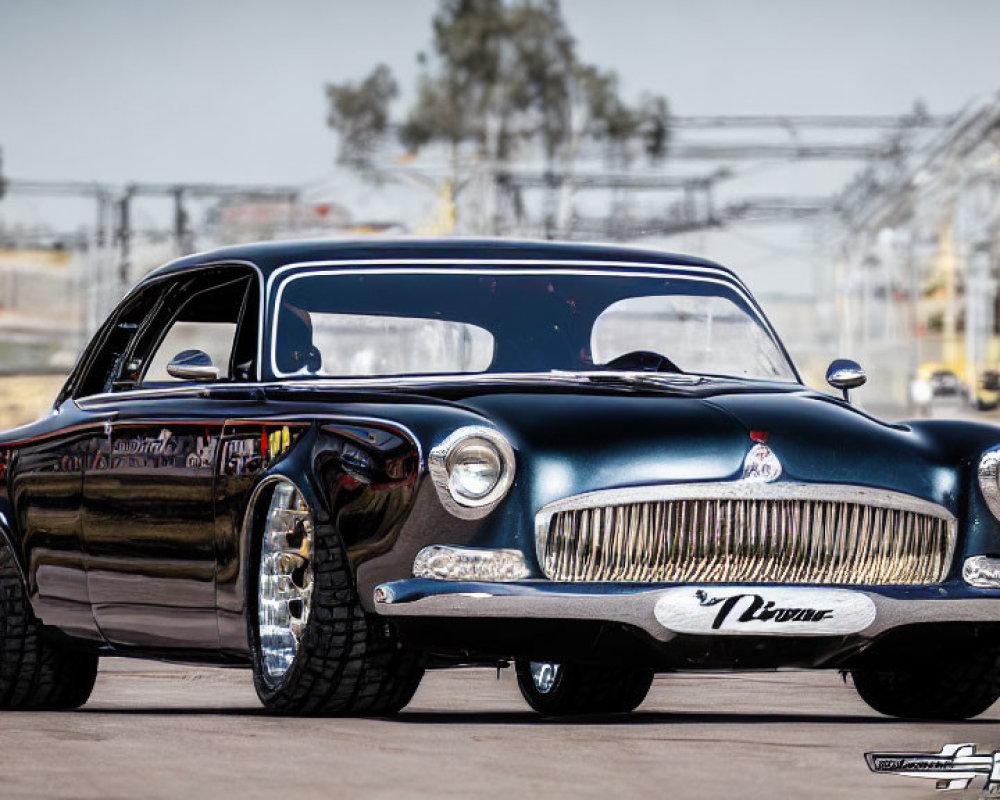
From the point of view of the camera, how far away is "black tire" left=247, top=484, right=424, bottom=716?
6.52 m

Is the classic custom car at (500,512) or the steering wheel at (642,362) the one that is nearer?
the classic custom car at (500,512)

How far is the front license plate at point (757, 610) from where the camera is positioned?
6410mm

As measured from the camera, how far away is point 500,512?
6.43 meters

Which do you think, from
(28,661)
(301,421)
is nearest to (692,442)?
(301,421)

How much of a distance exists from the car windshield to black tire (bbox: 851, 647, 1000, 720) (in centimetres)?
117

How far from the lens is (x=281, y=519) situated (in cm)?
682

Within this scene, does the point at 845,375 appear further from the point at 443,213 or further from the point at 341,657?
the point at 443,213

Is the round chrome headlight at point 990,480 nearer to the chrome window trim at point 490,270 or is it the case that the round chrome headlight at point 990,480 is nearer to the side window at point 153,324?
the chrome window trim at point 490,270

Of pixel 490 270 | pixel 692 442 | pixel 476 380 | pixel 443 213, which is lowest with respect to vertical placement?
pixel 692 442

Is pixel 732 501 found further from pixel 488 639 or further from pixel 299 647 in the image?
pixel 299 647

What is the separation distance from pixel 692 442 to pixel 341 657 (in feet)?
3.48

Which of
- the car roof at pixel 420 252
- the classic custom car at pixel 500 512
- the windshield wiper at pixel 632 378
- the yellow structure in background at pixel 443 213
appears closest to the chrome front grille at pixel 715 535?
the classic custom car at pixel 500 512

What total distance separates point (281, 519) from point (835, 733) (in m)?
1.58

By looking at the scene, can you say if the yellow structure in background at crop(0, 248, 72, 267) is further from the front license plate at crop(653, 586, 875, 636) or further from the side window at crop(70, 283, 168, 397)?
the front license plate at crop(653, 586, 875, 636)
